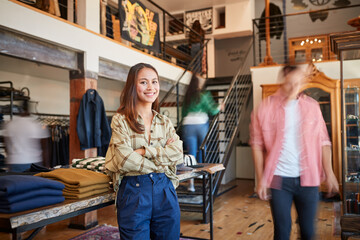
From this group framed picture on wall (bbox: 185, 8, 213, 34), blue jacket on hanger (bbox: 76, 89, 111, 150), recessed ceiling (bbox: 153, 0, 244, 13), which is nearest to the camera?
blue jacket on hanger (bbox: 76, 89, 111, 150)

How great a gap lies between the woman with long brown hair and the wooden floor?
2.32 metres

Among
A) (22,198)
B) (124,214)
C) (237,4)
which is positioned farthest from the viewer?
(237,4)

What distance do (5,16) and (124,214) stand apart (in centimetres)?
266

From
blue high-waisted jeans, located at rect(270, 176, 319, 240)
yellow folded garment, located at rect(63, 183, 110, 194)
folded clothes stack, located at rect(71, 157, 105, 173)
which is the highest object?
folded clothes stack, located at rect(71, 157, 105, 173)

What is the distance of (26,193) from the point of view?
1494 mm

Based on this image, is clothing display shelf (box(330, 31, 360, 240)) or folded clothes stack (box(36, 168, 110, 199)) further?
clothing display shelf (box(330, 31, 360, 240))

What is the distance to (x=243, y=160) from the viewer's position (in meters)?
8.47

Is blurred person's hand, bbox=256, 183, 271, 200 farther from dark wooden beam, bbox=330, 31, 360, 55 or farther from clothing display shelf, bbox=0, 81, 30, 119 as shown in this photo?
clothing display shelf, bbox=0, 81, 30, 119

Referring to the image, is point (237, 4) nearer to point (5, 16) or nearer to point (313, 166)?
point (5, 16)

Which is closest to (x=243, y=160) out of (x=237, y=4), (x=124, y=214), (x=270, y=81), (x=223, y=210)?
(x=270, y=81)

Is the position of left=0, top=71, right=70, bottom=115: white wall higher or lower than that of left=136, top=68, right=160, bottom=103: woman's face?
higher

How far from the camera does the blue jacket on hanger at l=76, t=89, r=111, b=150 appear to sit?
431 centimetres

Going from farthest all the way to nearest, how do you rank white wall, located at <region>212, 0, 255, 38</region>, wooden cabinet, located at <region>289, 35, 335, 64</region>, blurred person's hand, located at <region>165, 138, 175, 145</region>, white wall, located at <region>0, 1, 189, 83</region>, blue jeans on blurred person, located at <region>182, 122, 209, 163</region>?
white wall, located at <region>212, 0, 255, 38</region>
wooden cabinet, located at <region>289, 35, 335, 64</region>
blue jeans on blurred person, located at <region>182, 122, 209, 163</region>
white wall, located at <region>0, 1, 189, 83</region>
blurred person's hand, located at <region>165, 138, 175, 145</region>

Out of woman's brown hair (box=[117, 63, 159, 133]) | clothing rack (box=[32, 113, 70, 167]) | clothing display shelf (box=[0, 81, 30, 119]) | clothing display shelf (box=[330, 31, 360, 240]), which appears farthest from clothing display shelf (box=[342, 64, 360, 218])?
clothing display shelf (box=[0, 81, 30, 119])
